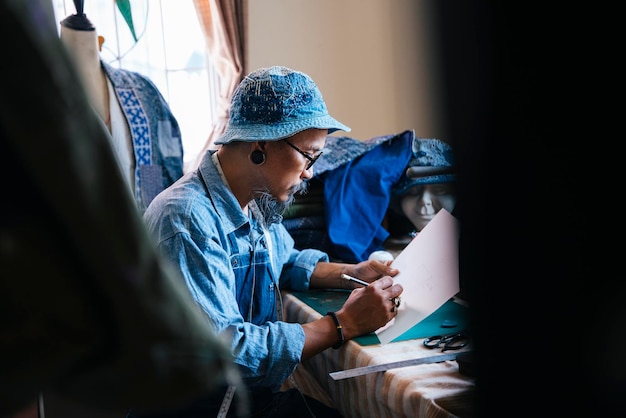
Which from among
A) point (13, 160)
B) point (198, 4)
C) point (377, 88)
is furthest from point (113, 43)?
point (13, 160)

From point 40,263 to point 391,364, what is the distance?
0.92 meters

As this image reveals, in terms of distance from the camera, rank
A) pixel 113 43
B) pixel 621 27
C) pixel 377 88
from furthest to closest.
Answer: pixel 377 88
pixel 113 43
pixel 621 27

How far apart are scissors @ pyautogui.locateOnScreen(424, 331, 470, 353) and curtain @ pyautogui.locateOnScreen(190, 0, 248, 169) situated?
9.36 ft

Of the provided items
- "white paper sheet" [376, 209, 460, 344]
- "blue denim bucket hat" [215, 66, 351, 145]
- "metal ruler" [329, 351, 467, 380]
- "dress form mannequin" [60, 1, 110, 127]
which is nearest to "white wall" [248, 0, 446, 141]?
"dress form mannequin" [60, 1, 110, 127]

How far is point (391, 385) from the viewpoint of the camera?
44.1 inches

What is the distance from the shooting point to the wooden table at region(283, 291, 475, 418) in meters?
0.99

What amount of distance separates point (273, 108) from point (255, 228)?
336mm

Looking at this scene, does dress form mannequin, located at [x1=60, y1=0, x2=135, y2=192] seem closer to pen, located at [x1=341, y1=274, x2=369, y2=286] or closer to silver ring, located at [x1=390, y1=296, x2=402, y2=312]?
pen, located at [x1=341, y1=274, x2=369, y2=286]

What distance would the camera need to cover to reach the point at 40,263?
1.13 ft

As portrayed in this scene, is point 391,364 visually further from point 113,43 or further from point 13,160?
point 113,43

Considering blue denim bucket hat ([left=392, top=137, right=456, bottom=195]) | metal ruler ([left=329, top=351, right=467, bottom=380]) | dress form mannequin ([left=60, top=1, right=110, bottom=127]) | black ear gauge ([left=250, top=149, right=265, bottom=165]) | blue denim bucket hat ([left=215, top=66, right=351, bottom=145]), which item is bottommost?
metal ruler ([left=329, top=351, right=467, bottom=380])

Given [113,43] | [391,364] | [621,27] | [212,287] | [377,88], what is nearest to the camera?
[621,27]

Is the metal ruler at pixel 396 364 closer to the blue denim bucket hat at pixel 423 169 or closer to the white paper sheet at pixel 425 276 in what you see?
the white paper sheet at pixel 425 276

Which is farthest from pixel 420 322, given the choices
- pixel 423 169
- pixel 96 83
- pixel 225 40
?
pixel 225 40
